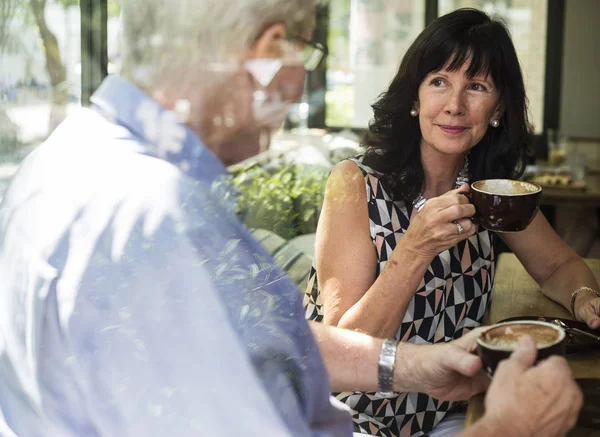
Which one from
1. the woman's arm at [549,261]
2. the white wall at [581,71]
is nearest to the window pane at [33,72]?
the woman's arm at [549,261]

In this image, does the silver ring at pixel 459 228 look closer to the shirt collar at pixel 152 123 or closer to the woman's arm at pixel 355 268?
the woman's arm at pixel 355 268

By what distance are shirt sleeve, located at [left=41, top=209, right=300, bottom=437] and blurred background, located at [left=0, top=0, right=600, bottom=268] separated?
7.5 inches

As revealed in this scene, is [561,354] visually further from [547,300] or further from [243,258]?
[547,300]

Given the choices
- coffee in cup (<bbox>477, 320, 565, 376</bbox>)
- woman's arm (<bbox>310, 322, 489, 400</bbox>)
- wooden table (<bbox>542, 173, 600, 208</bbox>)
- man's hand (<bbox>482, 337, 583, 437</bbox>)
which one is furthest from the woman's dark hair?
wooden table (<bbox>542, 173, 600, 208</bbox>)

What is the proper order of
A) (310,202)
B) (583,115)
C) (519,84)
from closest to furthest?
1. (310,202)
2. (519,84)
3. (583,115)

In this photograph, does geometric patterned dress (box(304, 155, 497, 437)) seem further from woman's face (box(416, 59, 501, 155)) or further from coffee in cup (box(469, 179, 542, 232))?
coffee in cup (box(469, 179, 542, 232))

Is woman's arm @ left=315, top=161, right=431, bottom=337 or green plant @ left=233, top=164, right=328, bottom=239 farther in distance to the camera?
woman's arm @ left=315, top=161, right=431, bottom=337

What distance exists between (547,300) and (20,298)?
1.22 metres

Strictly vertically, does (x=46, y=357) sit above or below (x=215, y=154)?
below

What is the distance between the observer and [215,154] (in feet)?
3.10

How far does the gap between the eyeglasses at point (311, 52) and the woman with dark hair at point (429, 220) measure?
14.9 inches

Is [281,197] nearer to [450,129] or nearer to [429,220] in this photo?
[429,220]

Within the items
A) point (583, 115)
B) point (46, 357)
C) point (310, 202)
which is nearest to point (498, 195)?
point (310, 202)

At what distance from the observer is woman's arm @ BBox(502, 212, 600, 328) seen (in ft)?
5.51
